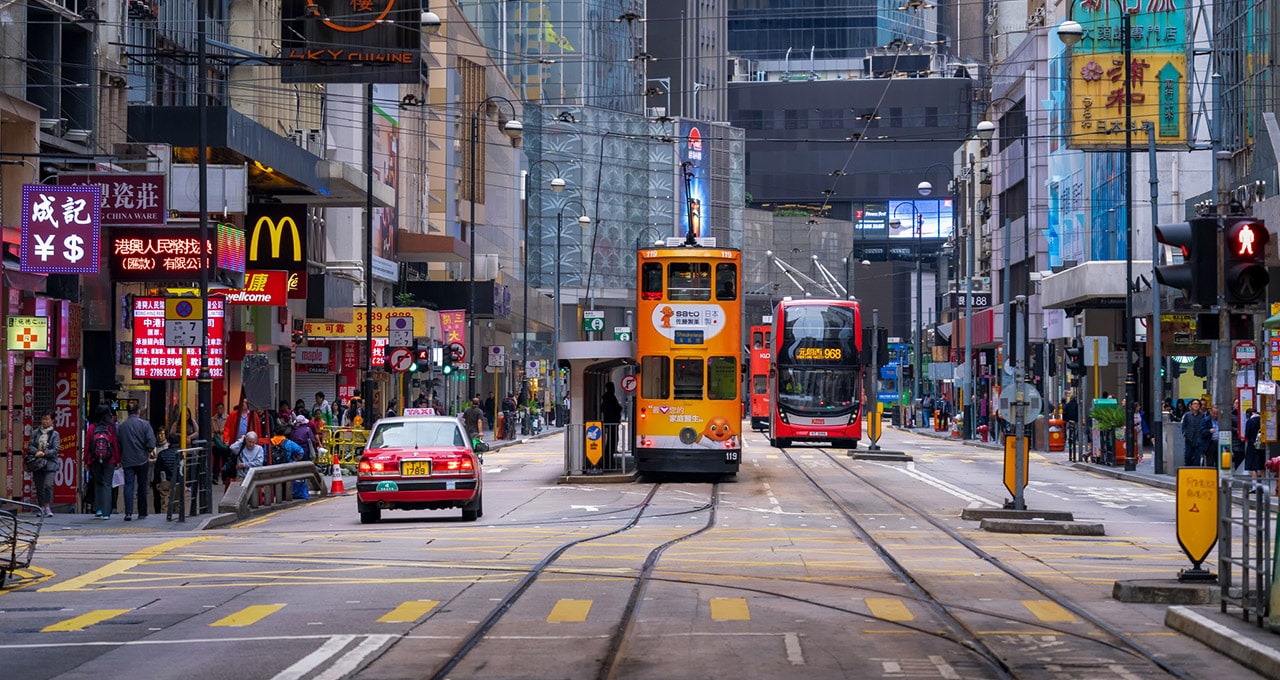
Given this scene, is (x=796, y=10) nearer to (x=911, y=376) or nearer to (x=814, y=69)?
(x=814, y=69)

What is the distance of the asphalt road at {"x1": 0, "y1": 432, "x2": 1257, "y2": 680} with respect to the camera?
40.0ft

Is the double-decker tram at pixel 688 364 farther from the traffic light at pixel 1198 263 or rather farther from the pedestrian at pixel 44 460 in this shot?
the traffic light at pixel 1198 263

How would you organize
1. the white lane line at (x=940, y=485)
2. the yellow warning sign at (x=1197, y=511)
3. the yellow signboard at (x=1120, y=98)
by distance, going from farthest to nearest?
the yellow signboard at (x=1120, y=98) → the white lane line at (x=940, y=485) → the yellow warning sign at (x=1197, y=511)

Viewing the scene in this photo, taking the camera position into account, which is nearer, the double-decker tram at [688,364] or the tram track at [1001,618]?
the tram track at [1001,618]

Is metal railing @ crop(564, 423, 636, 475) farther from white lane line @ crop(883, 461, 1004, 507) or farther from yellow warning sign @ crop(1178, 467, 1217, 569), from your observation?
yellow warning sign @ crop(1178, 467, 1217, 569)

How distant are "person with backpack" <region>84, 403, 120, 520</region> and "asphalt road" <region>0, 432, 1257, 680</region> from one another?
135cm

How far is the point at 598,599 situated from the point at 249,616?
9.65 ft

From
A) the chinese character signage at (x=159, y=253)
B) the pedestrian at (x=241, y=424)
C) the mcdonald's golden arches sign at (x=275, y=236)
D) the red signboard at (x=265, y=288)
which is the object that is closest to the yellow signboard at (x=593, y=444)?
the pedestrian at (x=241, y=424)

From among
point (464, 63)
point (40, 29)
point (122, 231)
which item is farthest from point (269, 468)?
point (464, 63)

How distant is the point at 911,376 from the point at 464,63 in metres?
50.4

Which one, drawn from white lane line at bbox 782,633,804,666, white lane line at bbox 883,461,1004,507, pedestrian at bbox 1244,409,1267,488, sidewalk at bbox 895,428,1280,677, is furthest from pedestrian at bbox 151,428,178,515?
pedestrian at bbox 1244,409,1267,488

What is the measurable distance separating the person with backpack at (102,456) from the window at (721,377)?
13.4 m

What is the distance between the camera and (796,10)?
181 meters

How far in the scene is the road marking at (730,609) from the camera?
1467 centimetres
